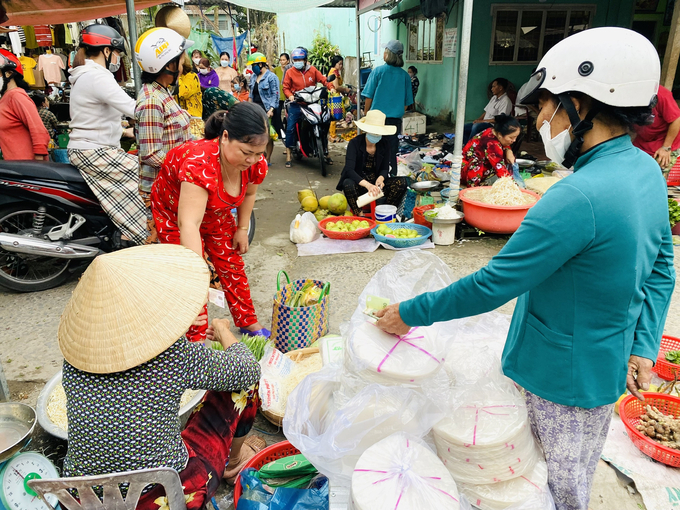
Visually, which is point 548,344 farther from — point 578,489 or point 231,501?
point 231,501

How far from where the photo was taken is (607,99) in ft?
4.17

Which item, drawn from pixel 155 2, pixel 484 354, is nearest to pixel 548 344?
pixel 484 354

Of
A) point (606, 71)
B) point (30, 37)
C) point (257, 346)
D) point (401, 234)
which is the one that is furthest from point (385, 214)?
point (30, 37)

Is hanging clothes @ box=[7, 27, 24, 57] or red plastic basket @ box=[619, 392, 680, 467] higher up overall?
hanging clothes @ box=[7, 27, 24, 57]

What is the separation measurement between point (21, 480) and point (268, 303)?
86.3 inches

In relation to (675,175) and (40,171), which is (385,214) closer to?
(40,171)

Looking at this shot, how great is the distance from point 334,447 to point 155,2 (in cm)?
587

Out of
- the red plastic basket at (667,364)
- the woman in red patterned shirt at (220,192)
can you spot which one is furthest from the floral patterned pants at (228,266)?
the red plastic basket at (667,364)

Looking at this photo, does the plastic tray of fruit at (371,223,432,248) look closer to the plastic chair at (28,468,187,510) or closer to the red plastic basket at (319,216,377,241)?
the red plastic basket at (319,216,377,241)

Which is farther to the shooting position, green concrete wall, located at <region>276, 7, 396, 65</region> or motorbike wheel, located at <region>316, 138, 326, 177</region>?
green concrete wall, located at <region>276, 7, 396, 65</region>

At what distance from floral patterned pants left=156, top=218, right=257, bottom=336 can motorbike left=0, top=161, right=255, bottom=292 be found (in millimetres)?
1336

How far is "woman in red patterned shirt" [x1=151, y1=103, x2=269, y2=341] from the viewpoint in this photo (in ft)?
8.05

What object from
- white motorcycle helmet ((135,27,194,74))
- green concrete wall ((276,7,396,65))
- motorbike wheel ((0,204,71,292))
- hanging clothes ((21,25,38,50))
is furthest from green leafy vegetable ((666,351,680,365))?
green concrete wall ((276,7,396,65))

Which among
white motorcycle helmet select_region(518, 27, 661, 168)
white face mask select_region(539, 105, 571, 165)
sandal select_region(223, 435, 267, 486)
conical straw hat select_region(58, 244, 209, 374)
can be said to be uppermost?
white motorcycle helmet select_region(518, 27, 661, 168)
